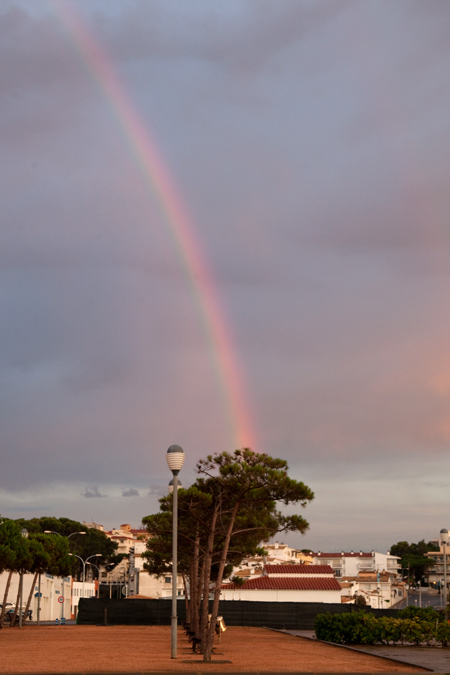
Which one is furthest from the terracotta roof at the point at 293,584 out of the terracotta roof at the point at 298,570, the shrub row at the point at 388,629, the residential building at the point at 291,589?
the shrub row at the point at 388,629

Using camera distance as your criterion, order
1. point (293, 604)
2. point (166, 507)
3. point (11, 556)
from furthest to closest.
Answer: point (293, 604)
point (11, 556)
point (166, 507)

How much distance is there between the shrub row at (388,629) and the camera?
34.2 metres

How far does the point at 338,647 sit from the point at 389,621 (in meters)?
2.65

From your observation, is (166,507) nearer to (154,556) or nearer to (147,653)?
(147,653)

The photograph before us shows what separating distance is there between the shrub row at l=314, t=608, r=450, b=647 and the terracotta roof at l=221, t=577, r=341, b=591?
169ft

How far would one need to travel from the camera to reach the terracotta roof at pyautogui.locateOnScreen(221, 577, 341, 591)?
87375 mm

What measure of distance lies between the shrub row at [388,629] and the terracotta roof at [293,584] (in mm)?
51364


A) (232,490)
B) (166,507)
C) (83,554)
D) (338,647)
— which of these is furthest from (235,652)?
(83,554)

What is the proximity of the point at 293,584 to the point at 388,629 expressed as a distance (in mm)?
55942

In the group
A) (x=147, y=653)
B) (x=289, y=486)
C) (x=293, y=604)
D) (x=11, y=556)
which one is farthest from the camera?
(x=293, y=604)

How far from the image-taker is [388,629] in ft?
114

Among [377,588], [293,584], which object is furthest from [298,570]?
[377,588]

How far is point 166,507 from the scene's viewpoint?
4288cm

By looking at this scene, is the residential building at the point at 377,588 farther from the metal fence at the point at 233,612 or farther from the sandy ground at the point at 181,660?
the sandy ground at the point at 181,660
